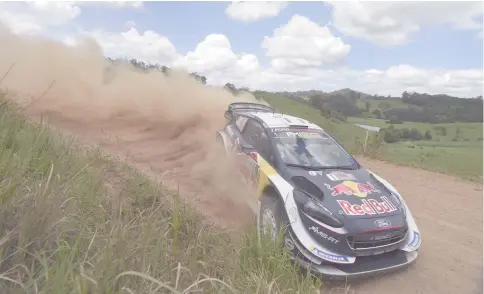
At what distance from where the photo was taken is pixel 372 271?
4.02 meters

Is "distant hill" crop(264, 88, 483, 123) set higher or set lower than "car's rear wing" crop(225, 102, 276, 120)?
lower

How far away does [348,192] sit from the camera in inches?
178

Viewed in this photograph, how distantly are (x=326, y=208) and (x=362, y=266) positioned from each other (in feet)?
2.44

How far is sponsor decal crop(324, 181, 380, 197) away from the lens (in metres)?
4.50

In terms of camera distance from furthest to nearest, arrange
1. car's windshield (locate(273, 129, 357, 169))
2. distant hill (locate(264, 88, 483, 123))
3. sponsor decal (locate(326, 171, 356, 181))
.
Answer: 1. distant hill (locate(264, 88, 483, 123))
2. car's windshield (locate(273, 129, 357, 169))
3. sponsor decal (locate(326, 171, 356, 181))

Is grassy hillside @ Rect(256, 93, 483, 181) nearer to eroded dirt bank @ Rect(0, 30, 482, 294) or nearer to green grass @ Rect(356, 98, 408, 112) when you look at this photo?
eroded dirt bank @ Rect(0, 30, 482, 294)

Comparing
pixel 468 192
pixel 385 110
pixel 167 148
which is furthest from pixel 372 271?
pixel 385 110

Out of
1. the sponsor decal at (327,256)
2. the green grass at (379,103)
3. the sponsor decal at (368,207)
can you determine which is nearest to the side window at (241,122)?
the sponsor decal at (368,207)

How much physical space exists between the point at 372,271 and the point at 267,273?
154 cm

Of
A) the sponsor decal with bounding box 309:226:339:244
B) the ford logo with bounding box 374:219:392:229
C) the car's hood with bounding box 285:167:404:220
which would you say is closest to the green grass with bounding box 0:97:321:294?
the sponsor decal with bounding box 309:226:339:244

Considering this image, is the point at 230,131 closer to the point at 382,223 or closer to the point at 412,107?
the point at 382,223

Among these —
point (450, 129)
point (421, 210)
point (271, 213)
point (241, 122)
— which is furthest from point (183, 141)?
point (450, 129)

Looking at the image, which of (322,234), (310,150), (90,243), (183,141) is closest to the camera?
(90,243)

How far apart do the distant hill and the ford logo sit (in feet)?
78.4
